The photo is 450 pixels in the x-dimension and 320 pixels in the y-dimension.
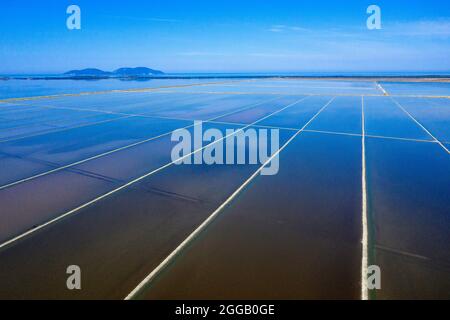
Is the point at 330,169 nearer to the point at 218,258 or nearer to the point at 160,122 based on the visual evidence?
the point at 218,258

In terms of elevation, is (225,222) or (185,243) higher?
(225,222)

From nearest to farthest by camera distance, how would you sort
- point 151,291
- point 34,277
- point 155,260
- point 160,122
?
point 151,291 < point 34,277 < point 155,260 < point 160,122

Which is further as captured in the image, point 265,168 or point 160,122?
point 160,122

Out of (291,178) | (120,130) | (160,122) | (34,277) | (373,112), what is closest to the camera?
(34,277)

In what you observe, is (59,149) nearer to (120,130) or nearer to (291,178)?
(120,130)

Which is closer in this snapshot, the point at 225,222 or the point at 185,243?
the point at 185,243

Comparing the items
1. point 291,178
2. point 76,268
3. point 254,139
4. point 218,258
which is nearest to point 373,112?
point 254,139

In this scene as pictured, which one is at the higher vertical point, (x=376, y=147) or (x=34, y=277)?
(x=376, y=147)
